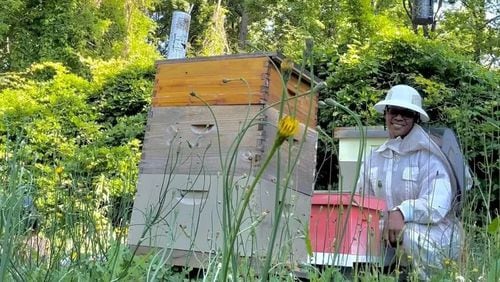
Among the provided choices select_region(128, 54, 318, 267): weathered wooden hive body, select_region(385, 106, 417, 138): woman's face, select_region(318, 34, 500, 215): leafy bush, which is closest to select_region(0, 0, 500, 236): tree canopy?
select_region(318, 34, 500, 215): leafy bush

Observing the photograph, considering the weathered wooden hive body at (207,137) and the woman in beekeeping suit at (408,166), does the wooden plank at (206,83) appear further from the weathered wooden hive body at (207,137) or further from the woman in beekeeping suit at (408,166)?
the woman in beekeeping suit at (408,166)

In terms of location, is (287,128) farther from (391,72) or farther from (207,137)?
(391,72)

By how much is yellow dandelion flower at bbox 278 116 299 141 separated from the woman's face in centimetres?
290

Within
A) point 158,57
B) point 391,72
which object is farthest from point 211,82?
point 158,57

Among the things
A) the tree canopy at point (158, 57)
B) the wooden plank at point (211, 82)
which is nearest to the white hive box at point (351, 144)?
the tree canopy at point (158, 57)

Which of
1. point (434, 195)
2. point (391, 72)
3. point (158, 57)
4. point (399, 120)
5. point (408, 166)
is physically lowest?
point (434, 195)

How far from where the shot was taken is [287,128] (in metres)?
0.45

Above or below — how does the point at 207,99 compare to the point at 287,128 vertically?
above

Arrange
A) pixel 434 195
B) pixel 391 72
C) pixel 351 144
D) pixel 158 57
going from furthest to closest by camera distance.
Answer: pixel 158 57 → pixel 391 72 → pixel 351 144 → pixel 434 195

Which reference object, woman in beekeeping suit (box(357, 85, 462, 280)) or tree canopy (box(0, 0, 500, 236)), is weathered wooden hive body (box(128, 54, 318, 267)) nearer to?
tree canopy (box(0, 0, 500, 236))

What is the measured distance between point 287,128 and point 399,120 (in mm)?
2909

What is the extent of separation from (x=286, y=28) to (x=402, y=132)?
34.5ft

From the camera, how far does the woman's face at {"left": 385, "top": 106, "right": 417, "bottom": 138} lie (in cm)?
326

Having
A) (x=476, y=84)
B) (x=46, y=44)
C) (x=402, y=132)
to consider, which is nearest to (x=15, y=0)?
(x=46, y=44)
